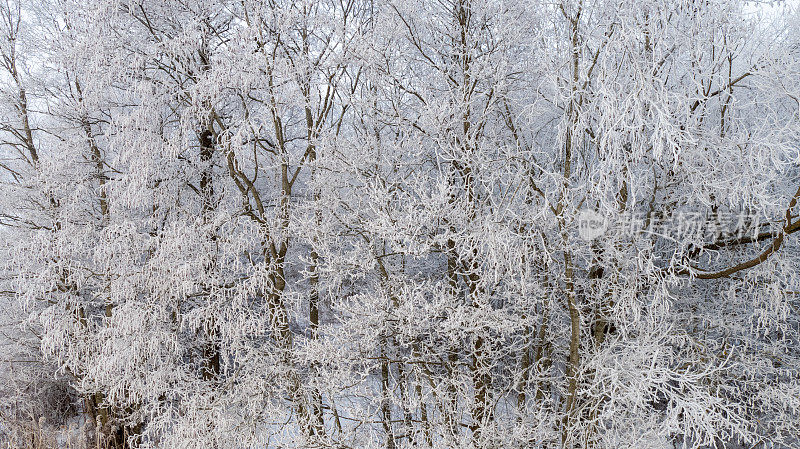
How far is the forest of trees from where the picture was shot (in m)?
4.68

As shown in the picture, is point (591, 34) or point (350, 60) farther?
point (350, 60)

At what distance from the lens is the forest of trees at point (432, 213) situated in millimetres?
4680

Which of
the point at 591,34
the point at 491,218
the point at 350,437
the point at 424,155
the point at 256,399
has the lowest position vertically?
the point at 350,437

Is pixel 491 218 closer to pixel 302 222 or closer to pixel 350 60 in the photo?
pixel 302 222

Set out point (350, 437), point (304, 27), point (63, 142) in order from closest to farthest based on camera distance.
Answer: point (350, 437), point (304, 27), point (63, 142)

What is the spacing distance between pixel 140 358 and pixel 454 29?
5.57m

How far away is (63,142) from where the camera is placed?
7113 mm

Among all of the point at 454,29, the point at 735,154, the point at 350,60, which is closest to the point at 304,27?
the point at 350,60

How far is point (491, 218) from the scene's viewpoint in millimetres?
5004

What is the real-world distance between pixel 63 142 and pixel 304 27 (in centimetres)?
382

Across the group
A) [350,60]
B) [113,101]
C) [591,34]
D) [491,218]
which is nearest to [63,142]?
[113,101]

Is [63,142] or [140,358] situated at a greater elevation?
[63,142]

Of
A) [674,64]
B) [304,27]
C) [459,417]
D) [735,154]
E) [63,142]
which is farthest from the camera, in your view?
[63,142]

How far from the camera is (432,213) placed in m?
4.96
